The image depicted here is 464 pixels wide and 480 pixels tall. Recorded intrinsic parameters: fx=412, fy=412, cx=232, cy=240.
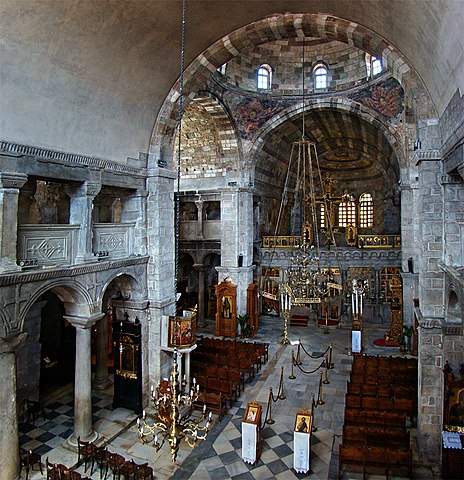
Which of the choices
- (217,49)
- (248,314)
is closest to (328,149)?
(248,314)

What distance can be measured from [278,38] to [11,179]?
770cm

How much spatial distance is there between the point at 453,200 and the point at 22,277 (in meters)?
9.28

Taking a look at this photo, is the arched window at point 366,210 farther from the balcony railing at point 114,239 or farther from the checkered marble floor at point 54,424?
the checkered marble floor at point 54,424

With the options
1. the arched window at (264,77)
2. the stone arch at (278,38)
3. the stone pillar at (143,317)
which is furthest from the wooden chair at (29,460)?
the arched window at (264,77)

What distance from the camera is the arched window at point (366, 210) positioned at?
29.2 meters

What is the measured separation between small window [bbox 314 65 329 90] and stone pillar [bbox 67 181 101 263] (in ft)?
45.5

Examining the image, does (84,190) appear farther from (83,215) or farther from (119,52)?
(119,52)

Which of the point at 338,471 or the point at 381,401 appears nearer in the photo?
the point at 338,471

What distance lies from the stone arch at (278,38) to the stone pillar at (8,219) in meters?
4.77

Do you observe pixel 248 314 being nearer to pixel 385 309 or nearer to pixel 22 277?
pixel 385 309

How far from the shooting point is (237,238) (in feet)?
66.4

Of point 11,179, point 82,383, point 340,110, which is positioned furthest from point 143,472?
point 340,110

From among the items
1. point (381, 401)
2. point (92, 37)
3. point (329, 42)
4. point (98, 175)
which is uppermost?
point (329, 42)

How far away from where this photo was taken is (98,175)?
10.3 metres
